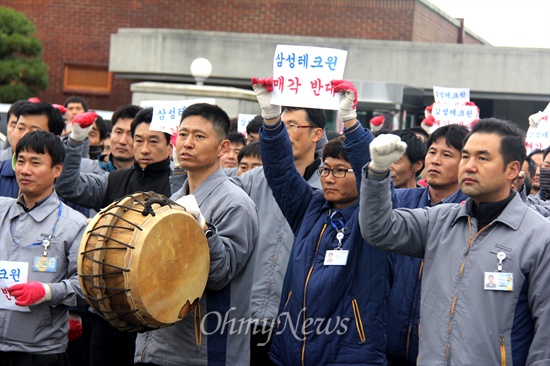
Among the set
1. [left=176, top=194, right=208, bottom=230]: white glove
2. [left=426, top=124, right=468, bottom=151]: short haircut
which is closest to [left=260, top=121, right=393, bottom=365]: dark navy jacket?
[left=176, top=194, right=208, bottom=230]: white glove

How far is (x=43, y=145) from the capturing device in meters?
6.66

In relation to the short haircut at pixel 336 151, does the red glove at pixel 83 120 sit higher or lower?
higher

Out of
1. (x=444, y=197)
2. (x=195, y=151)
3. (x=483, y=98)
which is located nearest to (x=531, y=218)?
(x=444, y=197)

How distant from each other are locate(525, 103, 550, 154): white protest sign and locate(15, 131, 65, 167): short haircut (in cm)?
463

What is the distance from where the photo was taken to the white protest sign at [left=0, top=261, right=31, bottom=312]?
6184 mm

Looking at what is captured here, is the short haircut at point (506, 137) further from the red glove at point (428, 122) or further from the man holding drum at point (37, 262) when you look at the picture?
the red glove at point (428, 122)

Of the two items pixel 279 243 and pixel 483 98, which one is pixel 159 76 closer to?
pixel 483 98

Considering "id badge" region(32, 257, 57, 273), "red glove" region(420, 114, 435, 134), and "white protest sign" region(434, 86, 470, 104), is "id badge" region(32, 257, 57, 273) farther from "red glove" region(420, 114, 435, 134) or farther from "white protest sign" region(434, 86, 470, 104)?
"white protest sign" region(434, 86, 470, 104)

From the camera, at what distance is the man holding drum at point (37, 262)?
6121mm

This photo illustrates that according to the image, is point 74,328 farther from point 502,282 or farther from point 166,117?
point 502,282

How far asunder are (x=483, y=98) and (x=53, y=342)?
16.6 meters

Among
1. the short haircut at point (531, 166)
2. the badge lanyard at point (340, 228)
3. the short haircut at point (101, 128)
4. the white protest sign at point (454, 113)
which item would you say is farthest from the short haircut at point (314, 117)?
the white protest sign at point (454, 113)

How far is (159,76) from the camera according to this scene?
23.2 metres

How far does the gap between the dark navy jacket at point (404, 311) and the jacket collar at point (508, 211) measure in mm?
969
